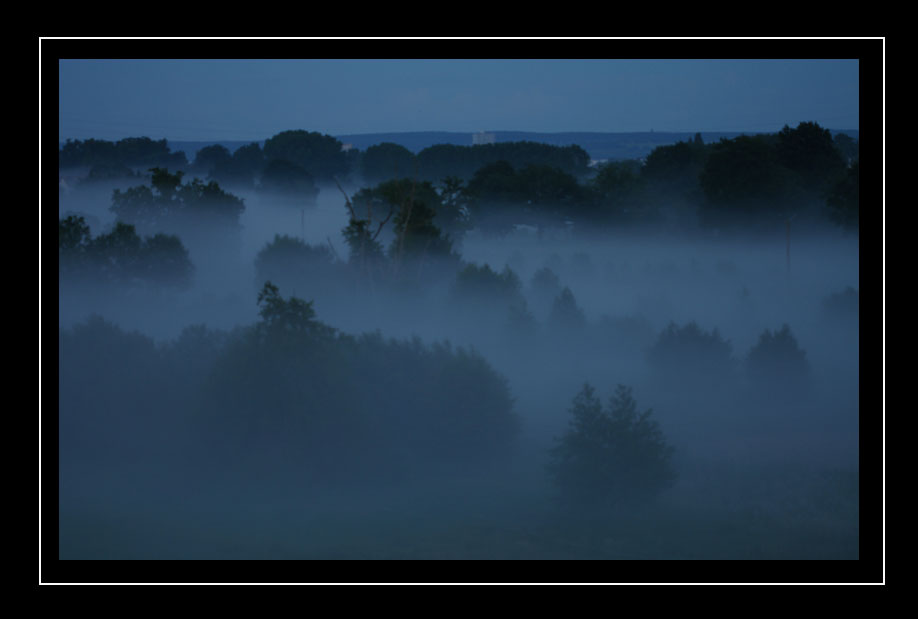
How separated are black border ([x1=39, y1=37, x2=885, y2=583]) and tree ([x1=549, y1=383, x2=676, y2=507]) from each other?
6.59 meters

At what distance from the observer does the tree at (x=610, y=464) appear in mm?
15188

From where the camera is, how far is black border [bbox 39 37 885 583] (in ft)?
27.0

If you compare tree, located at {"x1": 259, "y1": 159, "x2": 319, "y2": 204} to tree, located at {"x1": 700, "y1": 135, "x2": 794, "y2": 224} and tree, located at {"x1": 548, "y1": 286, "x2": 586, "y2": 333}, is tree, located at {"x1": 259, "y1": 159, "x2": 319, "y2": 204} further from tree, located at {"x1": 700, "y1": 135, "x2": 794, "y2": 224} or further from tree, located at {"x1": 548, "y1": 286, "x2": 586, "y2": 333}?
tree, located at {"x1": 700, "y1": 135, "x2": 794, "y2": 224}

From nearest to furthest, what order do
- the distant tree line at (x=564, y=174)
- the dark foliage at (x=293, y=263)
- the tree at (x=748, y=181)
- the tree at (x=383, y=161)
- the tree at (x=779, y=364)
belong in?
the tree at (x=779, y=364) → the tree at (x=383, y=161) → the distant tree line at (x=564, y=174) → the dark foliage at (x=293, y=263) → the tree at (x=748, y=181)

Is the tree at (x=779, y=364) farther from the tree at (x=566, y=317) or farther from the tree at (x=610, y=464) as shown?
the tree at (x=610, y=464)

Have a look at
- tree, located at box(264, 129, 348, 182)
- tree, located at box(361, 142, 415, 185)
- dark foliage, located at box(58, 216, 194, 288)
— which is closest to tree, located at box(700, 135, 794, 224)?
tree, located at box(361, 142, 415, 185)
